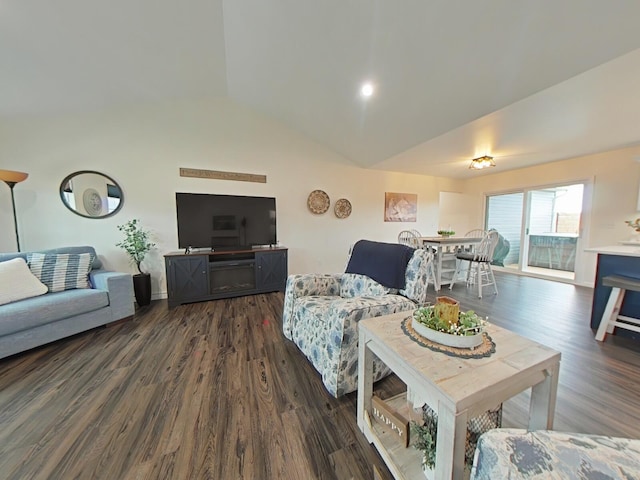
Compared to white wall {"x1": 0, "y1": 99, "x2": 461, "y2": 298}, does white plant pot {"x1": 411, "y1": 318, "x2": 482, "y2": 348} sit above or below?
below

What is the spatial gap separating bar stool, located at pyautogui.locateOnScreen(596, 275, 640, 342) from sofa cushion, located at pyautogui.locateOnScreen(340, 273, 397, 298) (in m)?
2.14

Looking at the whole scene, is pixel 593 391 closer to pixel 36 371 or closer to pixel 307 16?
pixel 307 16

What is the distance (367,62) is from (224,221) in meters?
2.67

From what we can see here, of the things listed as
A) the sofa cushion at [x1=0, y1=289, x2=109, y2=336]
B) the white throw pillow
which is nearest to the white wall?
the white throw pillow

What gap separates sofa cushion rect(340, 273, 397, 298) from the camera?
1.82m

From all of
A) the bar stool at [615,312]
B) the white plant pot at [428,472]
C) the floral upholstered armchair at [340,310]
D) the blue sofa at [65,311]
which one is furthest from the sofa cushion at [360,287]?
the blue sofa at [65,311]

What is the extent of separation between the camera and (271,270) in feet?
11.6

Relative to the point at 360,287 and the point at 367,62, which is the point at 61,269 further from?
the point at 367,62

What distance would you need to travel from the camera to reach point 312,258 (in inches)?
173

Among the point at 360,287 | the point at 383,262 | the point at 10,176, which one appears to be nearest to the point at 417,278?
the point at 383,262

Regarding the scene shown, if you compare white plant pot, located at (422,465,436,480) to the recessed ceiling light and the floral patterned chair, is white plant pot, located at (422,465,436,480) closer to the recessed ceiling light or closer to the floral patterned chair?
the floral patterned chair

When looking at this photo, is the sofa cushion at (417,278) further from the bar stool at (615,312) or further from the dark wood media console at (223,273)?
the dark wood media console at (223,273)

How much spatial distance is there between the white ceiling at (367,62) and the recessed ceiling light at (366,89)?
76 millimetres

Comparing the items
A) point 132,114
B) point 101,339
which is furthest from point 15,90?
point 101,339
